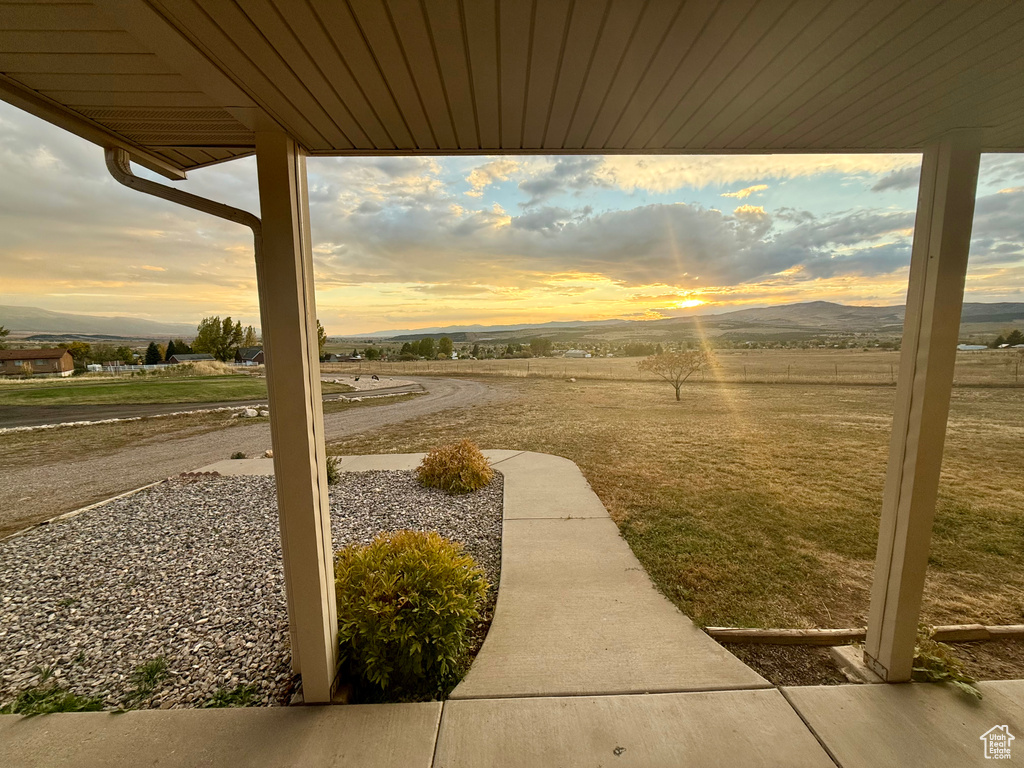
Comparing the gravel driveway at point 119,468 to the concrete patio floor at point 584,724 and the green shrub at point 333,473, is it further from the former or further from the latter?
the concrete patio floor at point 584,724

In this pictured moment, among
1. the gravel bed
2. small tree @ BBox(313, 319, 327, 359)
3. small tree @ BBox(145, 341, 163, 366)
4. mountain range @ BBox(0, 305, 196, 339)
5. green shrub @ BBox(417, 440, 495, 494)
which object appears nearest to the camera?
small tree @ BBox(313, 319, 327, 359)

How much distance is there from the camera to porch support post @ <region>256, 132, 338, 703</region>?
1.40 m

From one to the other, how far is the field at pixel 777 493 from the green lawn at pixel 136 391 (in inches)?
421

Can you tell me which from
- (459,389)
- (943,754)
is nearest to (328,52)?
(943,754)

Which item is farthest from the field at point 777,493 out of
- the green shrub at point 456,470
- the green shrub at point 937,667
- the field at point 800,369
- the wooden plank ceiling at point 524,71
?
the wooden plank ceiling at point 524,71

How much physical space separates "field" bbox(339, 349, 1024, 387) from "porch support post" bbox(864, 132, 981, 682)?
619cm

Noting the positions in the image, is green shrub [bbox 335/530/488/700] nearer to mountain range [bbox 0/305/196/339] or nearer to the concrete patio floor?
the concrete patio floor

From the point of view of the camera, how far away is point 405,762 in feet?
4.51

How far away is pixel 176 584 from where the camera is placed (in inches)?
101

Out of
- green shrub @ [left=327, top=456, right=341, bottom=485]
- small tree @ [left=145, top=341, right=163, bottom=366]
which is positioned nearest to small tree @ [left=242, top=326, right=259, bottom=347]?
small tree @ [left=145, top=341, right=163, bottom=366]

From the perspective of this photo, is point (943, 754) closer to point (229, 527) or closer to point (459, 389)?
point (229, 527)

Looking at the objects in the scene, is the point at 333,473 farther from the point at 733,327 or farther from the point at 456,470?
the point at 733,327

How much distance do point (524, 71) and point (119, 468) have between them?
837 centimetres

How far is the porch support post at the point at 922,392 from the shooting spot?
4.83ft
